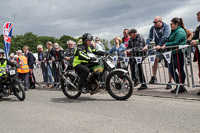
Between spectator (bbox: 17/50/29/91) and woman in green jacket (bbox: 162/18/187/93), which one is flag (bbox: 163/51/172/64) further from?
spectator (bbox: 17/50/29/91)

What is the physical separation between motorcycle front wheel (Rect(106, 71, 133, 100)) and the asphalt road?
0.27 meters

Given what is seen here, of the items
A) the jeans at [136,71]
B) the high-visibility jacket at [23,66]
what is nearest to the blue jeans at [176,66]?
the jeans at [136,71]

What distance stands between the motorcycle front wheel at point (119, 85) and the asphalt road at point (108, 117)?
0.27 metres

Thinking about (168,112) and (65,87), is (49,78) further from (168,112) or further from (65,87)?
(168,112)

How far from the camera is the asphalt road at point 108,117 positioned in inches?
141

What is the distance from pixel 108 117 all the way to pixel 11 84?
4258 millimetres

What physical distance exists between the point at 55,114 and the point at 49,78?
230 inches

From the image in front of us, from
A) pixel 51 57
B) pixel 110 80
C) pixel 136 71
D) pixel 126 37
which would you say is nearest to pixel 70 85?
pixel 110 80

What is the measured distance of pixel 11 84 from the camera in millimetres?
7066

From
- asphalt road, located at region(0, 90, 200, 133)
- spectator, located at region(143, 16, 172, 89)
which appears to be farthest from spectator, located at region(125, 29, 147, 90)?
asphalt road, located at region(0, 90, 200, 133)

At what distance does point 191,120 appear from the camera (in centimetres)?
375

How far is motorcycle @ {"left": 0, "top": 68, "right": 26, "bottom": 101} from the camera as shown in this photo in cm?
689

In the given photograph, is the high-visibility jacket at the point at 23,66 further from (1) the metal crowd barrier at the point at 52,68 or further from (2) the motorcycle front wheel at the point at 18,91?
(2) the motorcycle front wheel at the point at 18,91

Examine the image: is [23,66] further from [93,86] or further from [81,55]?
[93,86]
